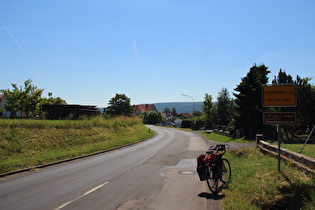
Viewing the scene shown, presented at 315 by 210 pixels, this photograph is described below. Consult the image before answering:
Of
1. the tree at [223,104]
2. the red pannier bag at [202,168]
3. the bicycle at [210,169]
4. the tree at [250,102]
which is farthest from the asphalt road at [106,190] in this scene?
the tree at [223,104]

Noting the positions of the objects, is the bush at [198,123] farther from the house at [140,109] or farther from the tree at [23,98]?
the house at [140,109]

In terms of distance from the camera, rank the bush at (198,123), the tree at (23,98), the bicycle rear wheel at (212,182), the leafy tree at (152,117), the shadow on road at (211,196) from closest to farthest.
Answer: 1. the shadow on road at (211,196)
2. the bicycle rear wheel at (212,182)
3. the tree at (23,98)
4. the bush at (198,123)
5. the leafy tree at (152,117)

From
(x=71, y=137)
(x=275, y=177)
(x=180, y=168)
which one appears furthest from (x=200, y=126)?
(x=275, y=177)

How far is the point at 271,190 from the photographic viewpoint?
18.9 ft

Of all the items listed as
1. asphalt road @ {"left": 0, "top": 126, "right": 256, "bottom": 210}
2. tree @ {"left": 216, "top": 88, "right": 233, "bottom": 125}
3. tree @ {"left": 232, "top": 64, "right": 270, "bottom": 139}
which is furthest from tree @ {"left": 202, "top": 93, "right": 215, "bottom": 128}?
asphalt road @ {"left": 0, "top": 126, "right": 256, "bottom": 210}

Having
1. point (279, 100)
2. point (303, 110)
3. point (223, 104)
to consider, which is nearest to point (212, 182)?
point (279, 100)

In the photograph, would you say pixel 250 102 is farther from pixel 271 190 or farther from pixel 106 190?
pixel 106 190

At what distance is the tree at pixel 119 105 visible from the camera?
73125 millimetres

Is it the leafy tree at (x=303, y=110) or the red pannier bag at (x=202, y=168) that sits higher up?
the leafy tree at (x=303, y=110)

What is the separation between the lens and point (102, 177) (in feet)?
29.8

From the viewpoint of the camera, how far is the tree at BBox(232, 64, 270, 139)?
24.5 meters

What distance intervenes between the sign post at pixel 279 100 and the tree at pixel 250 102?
17.2m

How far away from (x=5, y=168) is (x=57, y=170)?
206cm

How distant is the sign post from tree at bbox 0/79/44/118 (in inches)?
1294
